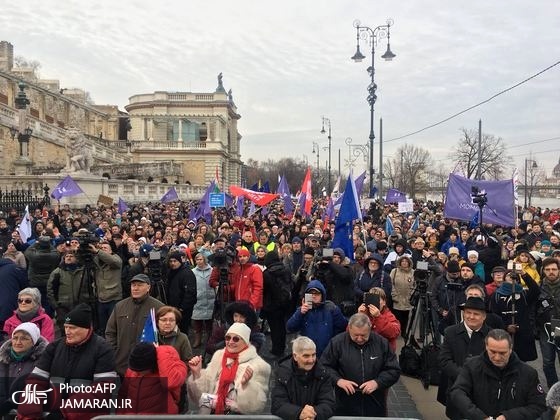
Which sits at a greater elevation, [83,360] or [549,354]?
[83,360]

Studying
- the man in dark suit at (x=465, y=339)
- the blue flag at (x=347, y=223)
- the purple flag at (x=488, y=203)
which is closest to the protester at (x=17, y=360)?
the man in dark suit at (x=465, y=339)

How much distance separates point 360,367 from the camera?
13.9 feet

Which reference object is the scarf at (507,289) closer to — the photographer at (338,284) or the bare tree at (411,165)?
the photographer at (338,284)

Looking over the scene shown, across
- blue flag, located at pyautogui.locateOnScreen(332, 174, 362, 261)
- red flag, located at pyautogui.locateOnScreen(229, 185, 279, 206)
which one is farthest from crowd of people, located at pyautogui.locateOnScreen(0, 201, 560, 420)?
red flag, located at pyautogui.locateOnScreen(229, 185, 279, 206)

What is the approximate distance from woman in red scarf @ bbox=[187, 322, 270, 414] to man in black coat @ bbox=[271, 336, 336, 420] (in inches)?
5.4

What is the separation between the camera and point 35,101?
47.4 meters

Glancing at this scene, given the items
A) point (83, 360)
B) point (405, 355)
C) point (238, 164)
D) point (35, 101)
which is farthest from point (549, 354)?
point (238, 164)

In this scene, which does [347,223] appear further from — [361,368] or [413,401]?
[361,368]

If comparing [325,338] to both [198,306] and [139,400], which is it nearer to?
[139,400]

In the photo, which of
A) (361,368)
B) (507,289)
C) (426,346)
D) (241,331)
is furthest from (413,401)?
(241,331)

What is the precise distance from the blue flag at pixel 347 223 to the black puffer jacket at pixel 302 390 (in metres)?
4.59

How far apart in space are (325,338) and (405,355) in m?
1.63

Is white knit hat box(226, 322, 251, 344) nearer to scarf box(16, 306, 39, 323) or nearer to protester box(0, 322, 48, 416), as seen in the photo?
protester box(0, 322, 48, 416)

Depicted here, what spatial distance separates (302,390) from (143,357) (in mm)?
1242
